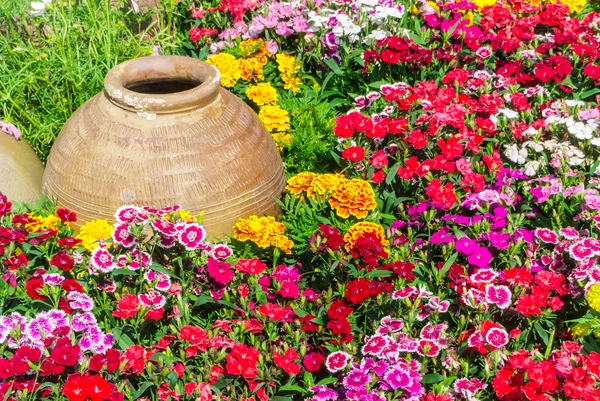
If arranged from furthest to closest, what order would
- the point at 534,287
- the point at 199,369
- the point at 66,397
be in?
the point at 534,287, the point at 199,369, the point at 66,397

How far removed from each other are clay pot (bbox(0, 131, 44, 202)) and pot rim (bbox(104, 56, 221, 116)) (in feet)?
1.97

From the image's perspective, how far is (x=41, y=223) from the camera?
325 cm

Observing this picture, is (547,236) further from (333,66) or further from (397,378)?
(333,66)

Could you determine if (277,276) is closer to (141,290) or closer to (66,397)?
(141,290)

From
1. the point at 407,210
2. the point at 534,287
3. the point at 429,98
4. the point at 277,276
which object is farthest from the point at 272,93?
the point at 534,287

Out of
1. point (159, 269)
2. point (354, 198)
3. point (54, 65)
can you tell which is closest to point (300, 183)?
point (354, 198)

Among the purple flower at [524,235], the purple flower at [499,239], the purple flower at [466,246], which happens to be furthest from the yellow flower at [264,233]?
the purple flower at [524,235]

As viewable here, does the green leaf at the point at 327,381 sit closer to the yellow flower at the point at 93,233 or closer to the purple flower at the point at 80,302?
the purple flower at the point at 80,302

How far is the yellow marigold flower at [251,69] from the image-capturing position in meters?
4.68

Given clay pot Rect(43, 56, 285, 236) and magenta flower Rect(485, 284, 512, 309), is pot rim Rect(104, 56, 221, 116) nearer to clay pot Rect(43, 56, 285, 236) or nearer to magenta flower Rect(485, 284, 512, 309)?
clay pot Rect(43, 56, 285, 236)

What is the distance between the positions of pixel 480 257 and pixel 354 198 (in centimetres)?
62

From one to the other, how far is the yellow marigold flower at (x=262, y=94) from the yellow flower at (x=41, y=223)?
148 cm

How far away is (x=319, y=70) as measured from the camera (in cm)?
489

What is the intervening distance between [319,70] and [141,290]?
239 cm
